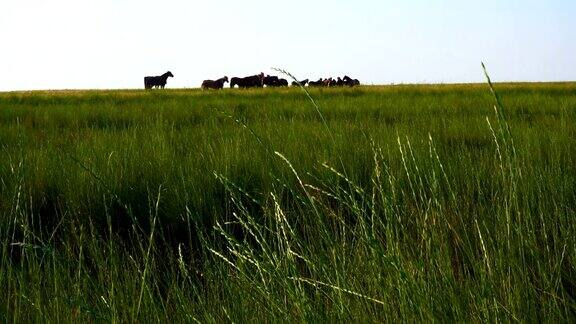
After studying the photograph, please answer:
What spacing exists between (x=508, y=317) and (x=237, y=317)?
54 cm

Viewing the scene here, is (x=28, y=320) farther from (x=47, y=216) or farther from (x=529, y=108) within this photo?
(x=529, y=108)

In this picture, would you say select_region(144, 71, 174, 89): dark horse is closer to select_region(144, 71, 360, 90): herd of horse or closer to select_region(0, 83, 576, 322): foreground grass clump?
select_region(144, 71, 360, 90): herd of horse

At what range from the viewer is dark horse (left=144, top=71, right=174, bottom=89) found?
986 inches

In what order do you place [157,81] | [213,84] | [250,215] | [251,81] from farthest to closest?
1. [157,81]
2. [213,84]
3. [251,81]
4. [250,215]

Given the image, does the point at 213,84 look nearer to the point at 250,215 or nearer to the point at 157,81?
the point at 157,81

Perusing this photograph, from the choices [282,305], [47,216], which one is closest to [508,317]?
[282,305]

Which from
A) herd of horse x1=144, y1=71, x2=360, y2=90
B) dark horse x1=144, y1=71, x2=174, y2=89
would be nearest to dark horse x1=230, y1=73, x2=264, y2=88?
herd of horse x1=144, y1=71, x2=360, y2=90

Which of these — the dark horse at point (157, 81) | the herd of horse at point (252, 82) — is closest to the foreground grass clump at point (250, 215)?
the herd of horse at point (252, 82)

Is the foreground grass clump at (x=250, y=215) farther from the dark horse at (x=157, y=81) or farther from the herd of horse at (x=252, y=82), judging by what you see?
the dark horse at (x=157, y=81)

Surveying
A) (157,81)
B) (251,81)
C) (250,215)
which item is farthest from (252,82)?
(250,215)

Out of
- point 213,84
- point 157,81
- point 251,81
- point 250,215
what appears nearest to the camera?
point 250,215

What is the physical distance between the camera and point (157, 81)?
25.4 meters

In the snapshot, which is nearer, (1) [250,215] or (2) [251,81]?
→ (1) [250,215]

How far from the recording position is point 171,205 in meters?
2.40
